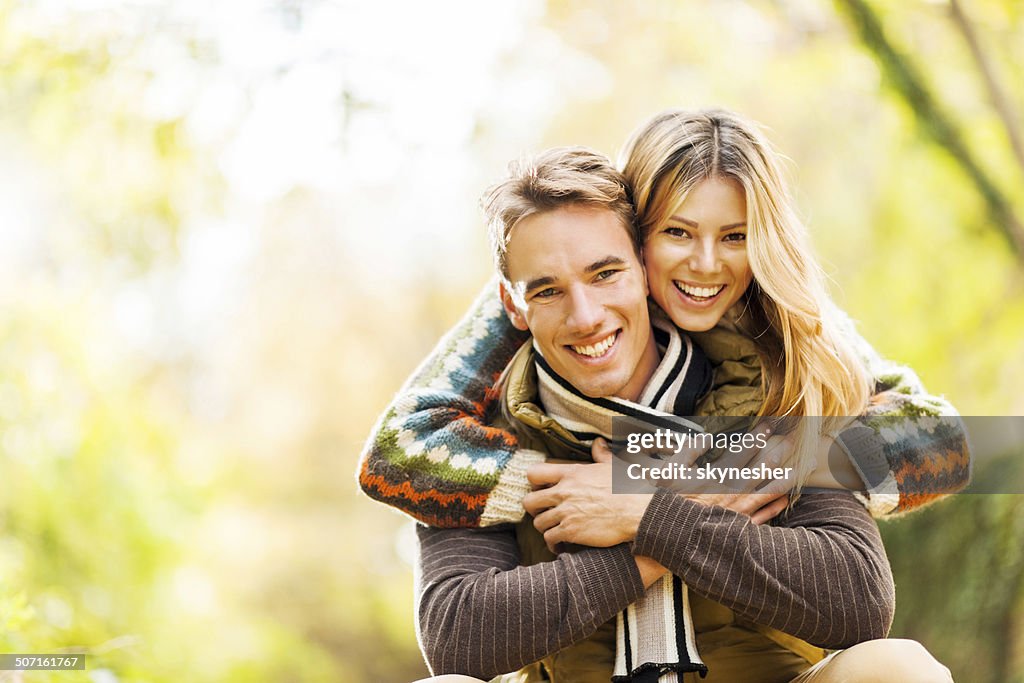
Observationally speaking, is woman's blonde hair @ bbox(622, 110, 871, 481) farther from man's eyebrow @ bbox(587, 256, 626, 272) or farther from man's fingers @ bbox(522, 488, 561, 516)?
man's fingers @ bbox(522, 488, 561, 516)

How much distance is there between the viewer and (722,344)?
6.49 feet

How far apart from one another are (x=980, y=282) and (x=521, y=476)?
12.5 ft

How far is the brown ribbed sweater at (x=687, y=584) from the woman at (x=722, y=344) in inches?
6.3

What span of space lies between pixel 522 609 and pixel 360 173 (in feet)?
15.1

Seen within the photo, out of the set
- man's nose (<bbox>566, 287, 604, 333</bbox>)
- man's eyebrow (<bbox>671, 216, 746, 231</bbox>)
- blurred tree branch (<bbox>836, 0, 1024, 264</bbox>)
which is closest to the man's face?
man's nose (<bbox>566, 287, 604, 333</bbox>)

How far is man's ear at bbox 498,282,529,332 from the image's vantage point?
2.00 metres

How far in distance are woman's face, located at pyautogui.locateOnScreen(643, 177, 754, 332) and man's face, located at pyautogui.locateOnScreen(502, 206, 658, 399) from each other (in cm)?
6

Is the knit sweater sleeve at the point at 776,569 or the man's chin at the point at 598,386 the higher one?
the man's chin at the point at 598,386

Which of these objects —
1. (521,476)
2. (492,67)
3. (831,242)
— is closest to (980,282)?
(831,242)

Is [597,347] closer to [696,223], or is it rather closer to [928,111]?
[696,223]

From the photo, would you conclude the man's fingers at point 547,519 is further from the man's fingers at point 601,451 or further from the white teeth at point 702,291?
the white teeth at point 702,291

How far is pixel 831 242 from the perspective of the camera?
230 inches

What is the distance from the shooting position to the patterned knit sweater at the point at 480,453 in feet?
5.92

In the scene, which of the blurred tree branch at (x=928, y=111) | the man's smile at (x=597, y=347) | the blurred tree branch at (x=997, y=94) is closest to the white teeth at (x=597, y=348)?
the man's smile at (x=597, y=347)
